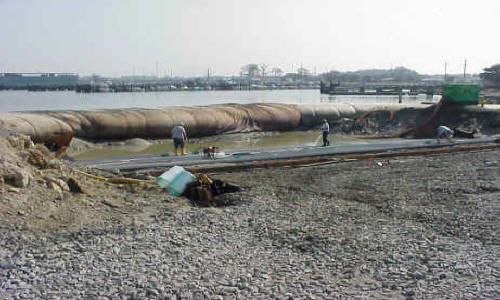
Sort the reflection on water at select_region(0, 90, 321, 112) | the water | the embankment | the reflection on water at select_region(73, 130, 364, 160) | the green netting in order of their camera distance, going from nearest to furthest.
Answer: the embankment
the reflection on water at select_region(73, 130, 364, 160)
the green netting
the reflection on water at select_region(0, 90, 321, 112)
the water

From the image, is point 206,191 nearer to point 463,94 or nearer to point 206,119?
point 206,119

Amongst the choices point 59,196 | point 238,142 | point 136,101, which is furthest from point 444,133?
point 136,101

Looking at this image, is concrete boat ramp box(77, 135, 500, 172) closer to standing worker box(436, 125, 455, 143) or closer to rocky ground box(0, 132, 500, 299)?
standing worker box(436, 125, 455, 143)

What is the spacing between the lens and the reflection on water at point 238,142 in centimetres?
2414

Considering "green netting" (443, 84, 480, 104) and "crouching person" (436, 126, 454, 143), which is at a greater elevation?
"green netting" (443, 84, 480, 104)

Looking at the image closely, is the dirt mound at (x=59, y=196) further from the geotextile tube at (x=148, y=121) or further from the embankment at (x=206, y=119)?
the geotextile tube at (x=148, y=121)

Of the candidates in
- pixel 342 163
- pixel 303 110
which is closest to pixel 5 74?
pixel 303 110

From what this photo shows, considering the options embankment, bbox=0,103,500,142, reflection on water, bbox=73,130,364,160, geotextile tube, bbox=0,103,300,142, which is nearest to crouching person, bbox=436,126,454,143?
reflection on water, bbox=73,130,364,160

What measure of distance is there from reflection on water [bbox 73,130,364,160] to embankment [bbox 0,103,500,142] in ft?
2.15

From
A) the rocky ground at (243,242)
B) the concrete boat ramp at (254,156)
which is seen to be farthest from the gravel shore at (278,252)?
the concrete boat ramp at (254,156)

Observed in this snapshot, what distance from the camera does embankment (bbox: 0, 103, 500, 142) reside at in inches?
945

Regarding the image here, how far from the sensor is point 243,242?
339 inches

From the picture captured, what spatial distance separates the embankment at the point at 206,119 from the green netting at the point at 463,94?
3.17 feet

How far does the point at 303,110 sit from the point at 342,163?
16873mm
